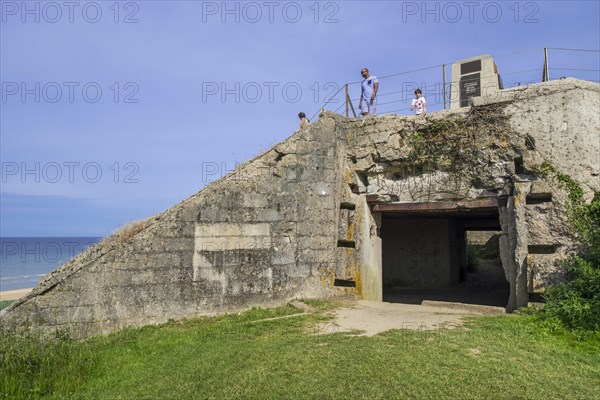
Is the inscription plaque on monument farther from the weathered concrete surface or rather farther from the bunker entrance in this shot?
the bunker entrance

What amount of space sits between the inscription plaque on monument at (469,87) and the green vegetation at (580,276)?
4.10 metres

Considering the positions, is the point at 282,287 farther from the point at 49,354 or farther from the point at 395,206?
the point at 49,354

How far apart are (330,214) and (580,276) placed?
16.0ft

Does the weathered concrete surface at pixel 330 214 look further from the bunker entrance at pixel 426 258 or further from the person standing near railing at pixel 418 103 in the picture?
the bunker entrance at pixel 426 258

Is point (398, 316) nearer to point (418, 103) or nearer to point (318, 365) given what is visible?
point (318, 365)

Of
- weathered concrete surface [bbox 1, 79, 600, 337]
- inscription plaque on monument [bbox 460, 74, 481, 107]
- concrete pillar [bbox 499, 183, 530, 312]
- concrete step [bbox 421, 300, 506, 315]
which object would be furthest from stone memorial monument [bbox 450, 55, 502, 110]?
concrete step [bbox 421, 300, 506, 315]

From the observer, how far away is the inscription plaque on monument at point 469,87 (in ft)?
40.8

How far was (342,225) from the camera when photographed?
10828 mm

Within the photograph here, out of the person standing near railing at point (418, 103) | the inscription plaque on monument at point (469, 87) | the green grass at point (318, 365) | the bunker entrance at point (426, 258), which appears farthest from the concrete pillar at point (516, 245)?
the bunker entrance at point (426, 258)

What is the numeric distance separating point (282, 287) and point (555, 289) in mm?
4962

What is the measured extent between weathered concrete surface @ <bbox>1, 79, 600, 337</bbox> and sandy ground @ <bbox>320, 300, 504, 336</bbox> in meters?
0.80

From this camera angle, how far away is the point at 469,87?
12.6 metres

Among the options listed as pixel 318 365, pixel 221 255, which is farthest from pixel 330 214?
pixel 318 365

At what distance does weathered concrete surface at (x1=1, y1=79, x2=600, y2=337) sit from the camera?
8008mm
